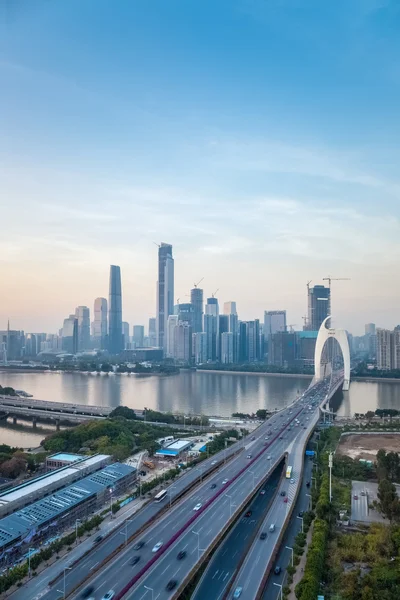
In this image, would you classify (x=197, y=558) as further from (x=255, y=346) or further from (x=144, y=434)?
(x=255, y=346)

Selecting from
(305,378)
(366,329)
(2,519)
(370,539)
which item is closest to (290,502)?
(370,539)

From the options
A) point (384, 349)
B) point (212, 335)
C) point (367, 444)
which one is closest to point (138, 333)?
point (212, 335)

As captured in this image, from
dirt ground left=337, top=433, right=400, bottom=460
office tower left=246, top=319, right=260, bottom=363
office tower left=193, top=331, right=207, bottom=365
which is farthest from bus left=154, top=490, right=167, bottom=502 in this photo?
office tower left=246, top=319, right=260, bottom=363

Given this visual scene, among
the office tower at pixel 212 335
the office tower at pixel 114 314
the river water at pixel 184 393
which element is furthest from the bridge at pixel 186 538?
the office tower at pixel 114 314

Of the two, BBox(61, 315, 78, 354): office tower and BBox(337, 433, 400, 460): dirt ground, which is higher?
BBox(61, 315, 78, 354): office tower

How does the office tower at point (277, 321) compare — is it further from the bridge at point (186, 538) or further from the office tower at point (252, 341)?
the bridge at point (186, 538)

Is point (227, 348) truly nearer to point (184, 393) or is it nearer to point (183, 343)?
point (183, 343)

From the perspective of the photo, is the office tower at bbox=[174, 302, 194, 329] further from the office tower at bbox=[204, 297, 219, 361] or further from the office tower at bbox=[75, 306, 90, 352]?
the office tower at bbox=[75, 306, 90, 352]
